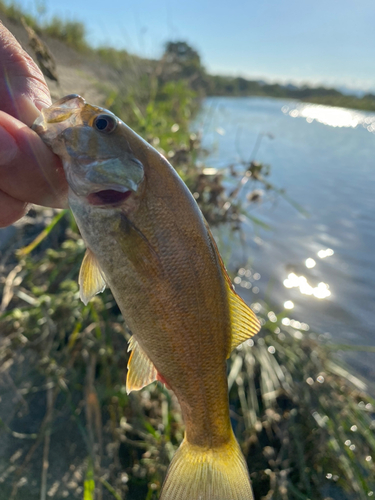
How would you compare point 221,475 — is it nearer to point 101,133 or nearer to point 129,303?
point 129,303

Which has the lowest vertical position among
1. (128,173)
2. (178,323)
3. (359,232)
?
(359,232)

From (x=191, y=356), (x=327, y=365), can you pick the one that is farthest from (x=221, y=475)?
Result: (x=327, y=365)

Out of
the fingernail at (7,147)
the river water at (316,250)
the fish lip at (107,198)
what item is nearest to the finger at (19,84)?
the fingernail at (7,147)

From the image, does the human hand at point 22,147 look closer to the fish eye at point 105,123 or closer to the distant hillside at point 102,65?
the fish eye at point 105,123

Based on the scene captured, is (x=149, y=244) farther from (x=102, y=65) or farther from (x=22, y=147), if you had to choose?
(x=102, y=65)

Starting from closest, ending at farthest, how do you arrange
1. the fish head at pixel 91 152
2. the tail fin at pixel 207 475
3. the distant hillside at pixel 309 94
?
the fish head at pixel 91 152, the tail fin at pixel 207 475, the distant hillside at pixel 309 94

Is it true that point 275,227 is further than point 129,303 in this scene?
→ Yes
